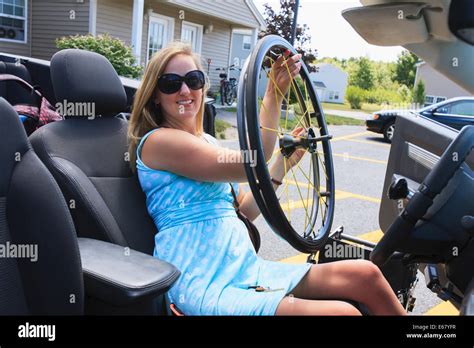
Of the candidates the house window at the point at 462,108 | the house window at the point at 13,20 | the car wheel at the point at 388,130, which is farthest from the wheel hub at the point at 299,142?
the car wheel at the point at 388,130

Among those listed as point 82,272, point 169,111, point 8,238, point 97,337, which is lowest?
point 97,337

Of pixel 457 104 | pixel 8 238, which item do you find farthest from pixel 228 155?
pixel 457 104

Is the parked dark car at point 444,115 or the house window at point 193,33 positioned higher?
the house window at point 193,33

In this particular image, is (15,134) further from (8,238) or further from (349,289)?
(349,289)

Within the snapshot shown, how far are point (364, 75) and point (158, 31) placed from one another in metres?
32.6

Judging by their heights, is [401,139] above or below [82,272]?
above

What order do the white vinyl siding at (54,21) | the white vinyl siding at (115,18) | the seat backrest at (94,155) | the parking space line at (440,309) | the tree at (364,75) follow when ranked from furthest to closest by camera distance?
the tree at (364,75), the white vinyl siding at (115,18), the white vinyl siding at (54,21), the parking space line at (440,309), the seat backrest at (94,155)

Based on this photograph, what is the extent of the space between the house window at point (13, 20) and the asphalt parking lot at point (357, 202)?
19.5ft

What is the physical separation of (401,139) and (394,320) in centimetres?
71

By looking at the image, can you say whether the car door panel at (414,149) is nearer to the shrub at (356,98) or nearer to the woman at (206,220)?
the woman at (206,220)

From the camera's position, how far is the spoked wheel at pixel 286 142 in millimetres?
1284

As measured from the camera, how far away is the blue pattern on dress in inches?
65.6

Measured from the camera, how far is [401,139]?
1916 mm

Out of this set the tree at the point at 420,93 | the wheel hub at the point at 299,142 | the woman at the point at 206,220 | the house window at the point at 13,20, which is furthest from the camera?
the tree at the point at 420,93
